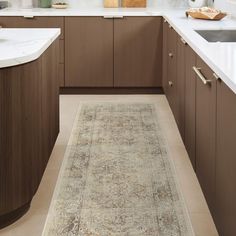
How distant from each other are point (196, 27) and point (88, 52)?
1.78 m

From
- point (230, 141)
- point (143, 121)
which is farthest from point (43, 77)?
point (143, 121)

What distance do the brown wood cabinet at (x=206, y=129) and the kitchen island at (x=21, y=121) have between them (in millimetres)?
820

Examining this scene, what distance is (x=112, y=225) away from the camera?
2.38 m

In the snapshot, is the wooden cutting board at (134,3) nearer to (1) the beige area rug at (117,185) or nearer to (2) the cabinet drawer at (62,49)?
A: (2) the cabinet drawer at (62,49)

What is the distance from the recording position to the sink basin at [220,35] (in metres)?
3.44

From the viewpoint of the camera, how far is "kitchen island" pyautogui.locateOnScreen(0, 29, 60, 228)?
2.23 m

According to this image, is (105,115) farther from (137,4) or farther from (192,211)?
(192,211)

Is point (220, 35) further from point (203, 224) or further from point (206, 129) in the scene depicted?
point (203, 224)

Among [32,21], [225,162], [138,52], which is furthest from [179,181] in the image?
[32,21]

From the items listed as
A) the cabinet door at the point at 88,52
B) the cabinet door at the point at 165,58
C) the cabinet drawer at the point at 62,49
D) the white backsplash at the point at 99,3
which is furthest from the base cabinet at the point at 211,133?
the white backsplash at the point at 99,3

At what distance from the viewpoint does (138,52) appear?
5.14m

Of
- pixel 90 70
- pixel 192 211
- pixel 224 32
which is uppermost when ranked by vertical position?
pixel 224 32

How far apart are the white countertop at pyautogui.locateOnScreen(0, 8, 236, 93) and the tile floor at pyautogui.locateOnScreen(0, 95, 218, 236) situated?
772 mm

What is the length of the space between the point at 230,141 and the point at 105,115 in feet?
8.71
